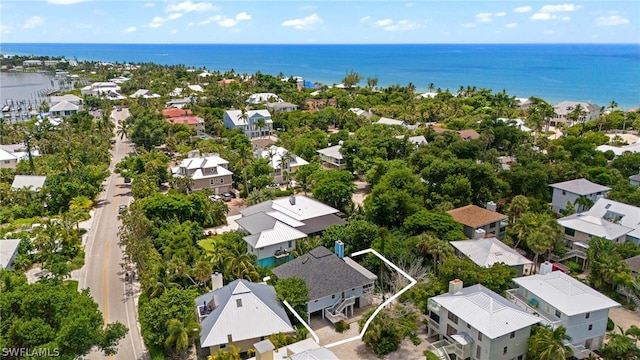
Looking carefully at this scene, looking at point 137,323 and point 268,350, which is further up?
point 268,350

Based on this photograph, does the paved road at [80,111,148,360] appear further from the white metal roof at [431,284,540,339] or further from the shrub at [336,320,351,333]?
the white metal roof at [431,284,540,339]

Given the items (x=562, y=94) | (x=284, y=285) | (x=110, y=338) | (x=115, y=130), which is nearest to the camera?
(x=110, y=338)

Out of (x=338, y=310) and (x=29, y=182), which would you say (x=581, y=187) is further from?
(x=29, y=182)

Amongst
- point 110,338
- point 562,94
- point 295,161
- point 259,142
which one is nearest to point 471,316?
point 110,338

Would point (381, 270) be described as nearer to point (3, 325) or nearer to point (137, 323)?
point (137, 323)

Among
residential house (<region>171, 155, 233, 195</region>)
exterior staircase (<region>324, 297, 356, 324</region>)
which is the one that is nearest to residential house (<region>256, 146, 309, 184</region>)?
residential house (<region>171, 155, 233, 195</region>)

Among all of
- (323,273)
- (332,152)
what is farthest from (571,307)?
(332,152)

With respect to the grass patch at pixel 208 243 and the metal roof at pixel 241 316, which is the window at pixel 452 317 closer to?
the metal roof at pixel 241 316
